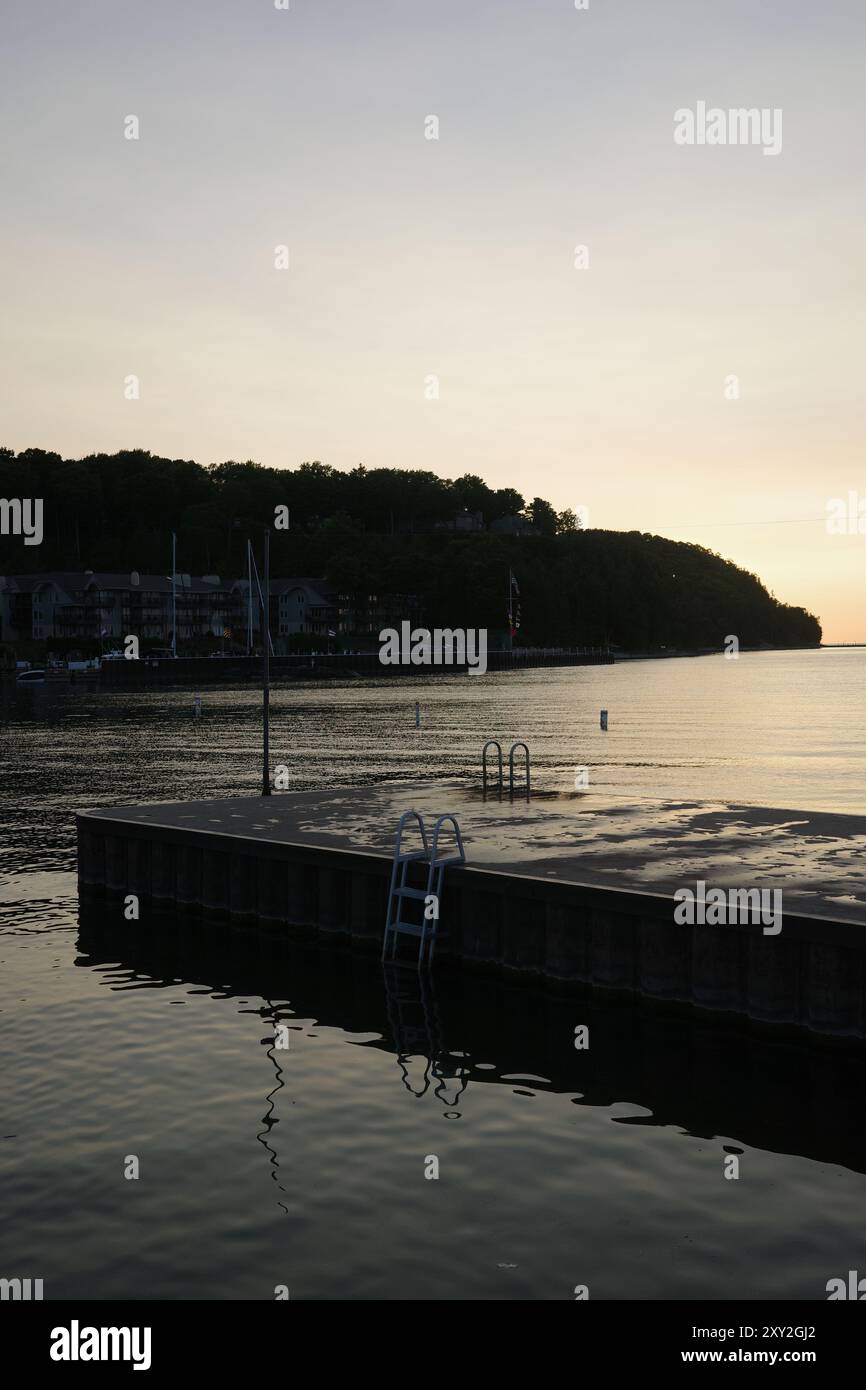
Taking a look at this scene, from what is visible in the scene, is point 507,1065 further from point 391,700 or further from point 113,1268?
point 391,700

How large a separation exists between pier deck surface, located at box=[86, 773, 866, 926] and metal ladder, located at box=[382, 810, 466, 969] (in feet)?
2.23

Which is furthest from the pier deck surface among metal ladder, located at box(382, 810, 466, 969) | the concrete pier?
metal ladder, located at box(382, 810, 466, 969)

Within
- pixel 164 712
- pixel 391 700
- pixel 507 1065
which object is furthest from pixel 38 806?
pixel 391 700

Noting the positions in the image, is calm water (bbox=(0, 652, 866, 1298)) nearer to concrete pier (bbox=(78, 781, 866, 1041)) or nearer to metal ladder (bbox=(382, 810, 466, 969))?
concrete pier (bbox=(78, 781, 866, 1041))

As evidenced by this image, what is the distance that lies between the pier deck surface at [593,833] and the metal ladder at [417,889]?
2.23 feet

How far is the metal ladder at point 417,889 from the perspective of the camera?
21359 millimetres

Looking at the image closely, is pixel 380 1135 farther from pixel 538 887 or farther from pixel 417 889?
pixel 417 889

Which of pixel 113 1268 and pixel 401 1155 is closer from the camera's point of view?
pixel 113 1268

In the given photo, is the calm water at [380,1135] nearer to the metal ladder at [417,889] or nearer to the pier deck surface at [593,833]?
the metal ladder at [417,889]

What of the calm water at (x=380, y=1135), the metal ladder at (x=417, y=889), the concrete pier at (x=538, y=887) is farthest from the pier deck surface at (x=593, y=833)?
the calm water at (x=380, y=1135)

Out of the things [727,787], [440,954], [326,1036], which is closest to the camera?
[326,1036]

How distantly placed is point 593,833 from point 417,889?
16.0 ft

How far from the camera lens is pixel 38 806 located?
47.6m
